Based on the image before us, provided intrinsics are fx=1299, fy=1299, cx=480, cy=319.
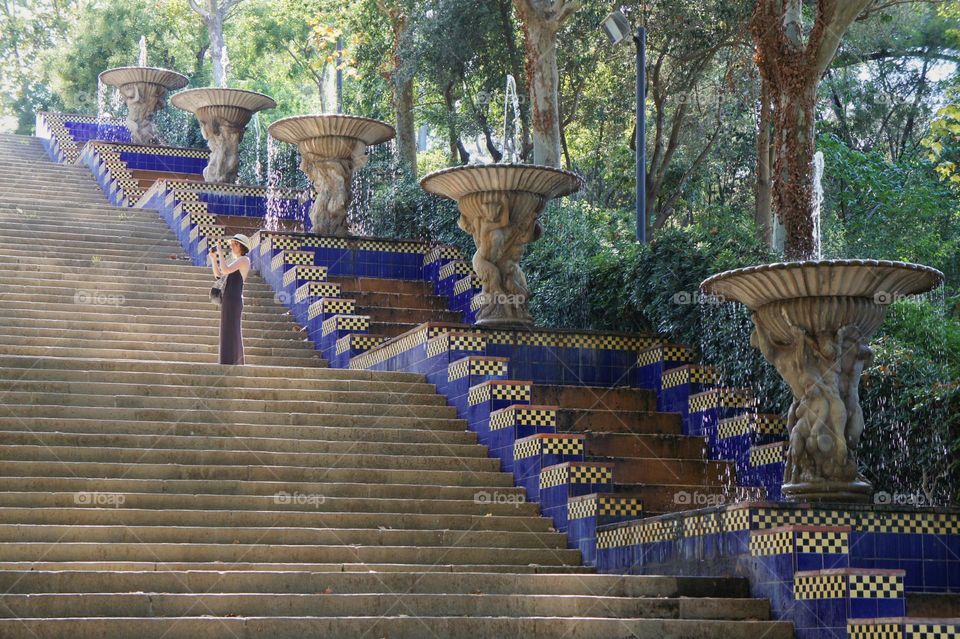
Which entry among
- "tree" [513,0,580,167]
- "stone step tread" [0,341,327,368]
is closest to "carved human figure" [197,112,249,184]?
"tree" [513,0,580,167]

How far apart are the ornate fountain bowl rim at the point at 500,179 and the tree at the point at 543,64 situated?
359 cm

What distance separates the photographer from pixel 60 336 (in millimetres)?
14758

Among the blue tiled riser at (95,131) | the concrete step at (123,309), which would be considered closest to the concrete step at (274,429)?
the concrete step at (123,309)

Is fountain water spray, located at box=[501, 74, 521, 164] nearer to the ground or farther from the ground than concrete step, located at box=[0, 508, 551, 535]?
farther from the ground

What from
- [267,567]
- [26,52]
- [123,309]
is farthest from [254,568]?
[26,52]

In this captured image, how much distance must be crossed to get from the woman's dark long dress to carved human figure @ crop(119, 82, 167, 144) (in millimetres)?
14676

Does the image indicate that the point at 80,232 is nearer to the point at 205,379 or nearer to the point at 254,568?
the point at 205,379

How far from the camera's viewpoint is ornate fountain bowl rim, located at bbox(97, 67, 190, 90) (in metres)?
26.9

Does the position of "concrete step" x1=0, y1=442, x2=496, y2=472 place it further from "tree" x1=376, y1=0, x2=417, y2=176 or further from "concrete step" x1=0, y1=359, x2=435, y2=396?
"tree" x1=376, y1=0, x2=417, y2=176

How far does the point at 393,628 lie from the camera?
7883 millimetres

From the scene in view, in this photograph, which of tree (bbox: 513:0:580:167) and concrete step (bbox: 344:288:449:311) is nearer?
concrete step (bbox: 344:288:449:311)

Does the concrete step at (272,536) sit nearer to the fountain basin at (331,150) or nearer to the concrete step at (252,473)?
the concrete step at (252,473)

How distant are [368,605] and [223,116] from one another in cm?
1604

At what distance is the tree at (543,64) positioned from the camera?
58.7 ft
